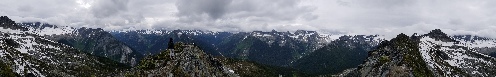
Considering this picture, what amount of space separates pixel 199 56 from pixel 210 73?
263 inches

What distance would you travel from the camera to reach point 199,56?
15950 cm

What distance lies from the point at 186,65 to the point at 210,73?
11.9 metres

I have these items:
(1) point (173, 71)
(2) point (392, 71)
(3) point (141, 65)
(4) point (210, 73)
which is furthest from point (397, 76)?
(3) point (141, 65)

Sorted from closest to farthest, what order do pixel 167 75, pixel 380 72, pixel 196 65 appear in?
pixel 167 75 → pixel 196 65 → pixel 380 72

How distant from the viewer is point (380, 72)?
551 ft

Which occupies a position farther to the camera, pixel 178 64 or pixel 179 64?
pixel 179 64

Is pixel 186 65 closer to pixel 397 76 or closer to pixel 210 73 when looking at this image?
pixel 210 73

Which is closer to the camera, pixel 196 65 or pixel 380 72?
pixel 196 65

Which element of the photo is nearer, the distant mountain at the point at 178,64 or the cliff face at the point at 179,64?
the distant mountain at the point at 178,64

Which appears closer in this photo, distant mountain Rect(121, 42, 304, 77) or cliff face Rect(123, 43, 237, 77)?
distant mountain Rect(121, 42, 304, 77)

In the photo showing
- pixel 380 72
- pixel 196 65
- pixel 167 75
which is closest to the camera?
pixel 167 75

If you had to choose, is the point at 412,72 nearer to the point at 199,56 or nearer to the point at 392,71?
the point at 392,71

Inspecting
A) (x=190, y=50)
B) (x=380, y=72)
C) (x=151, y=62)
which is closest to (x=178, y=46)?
(x=190, y=50)

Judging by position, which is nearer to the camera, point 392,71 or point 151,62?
point 151,62
